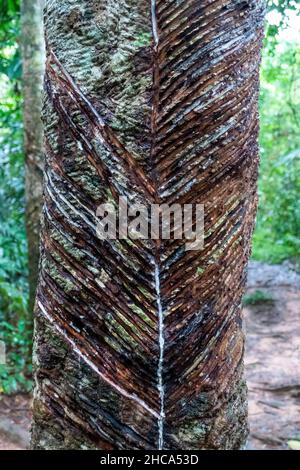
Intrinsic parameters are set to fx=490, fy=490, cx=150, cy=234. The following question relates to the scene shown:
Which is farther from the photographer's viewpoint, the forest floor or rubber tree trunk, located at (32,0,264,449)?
the forest floor

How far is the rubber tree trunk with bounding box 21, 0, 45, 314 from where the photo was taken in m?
3.30

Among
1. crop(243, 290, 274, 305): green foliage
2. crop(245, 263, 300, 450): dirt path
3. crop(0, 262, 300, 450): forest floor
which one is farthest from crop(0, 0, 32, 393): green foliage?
crop(243, 290, 274, 305): green foliage

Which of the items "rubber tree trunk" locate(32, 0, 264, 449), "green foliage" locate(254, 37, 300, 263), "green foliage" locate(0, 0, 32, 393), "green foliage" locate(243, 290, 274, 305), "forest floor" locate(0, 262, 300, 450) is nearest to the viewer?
"rubber tree trunk" locate(32, 0, 264, 449)

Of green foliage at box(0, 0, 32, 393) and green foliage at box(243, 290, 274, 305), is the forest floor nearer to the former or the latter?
green foliage at box(243, 290, 274, 305)

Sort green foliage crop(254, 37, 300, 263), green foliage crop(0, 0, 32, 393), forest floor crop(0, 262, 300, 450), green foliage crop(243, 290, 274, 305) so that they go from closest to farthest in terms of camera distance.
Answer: forest floor crop(0, 262, 300, 450) → green foliage crop(0, 0, 32, 393) → green foliage crop(243, 290, 274, 305) → green foliage crop(254, 37, 300, 263)

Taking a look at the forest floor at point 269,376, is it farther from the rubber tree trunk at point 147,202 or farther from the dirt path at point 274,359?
the rubber tree trunk at point 147,202

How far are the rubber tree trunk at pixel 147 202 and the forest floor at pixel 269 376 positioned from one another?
1.56m

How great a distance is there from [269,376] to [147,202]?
348 centimetres

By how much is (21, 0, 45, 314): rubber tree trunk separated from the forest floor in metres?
1.25

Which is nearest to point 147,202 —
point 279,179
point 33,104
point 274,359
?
point 33,104

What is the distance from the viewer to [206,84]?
38.0 inches

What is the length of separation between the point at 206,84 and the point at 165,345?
1.71 feet

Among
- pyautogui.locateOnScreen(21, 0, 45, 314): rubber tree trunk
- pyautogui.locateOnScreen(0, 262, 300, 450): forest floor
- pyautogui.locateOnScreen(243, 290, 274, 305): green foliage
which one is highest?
pyautogui.locateOnScreen(21, 0, 45, 314): rubber tree trunk

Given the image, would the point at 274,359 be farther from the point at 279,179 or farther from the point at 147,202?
the point at 279,179
